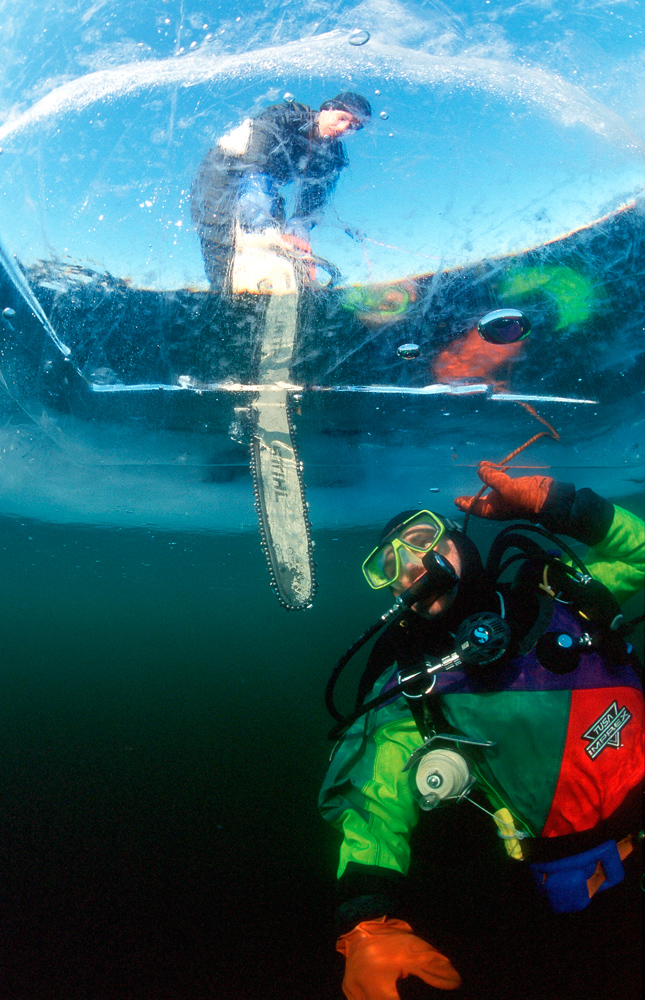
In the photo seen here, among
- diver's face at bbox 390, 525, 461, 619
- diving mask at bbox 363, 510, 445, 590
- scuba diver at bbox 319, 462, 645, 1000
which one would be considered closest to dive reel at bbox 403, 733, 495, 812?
scuba diver at bbox 319, 462, 645, 1000

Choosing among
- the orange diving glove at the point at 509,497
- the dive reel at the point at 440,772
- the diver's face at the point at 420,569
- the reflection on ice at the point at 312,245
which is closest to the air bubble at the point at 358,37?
the reflection on ice at the point at 312,245

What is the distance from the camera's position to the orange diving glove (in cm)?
263

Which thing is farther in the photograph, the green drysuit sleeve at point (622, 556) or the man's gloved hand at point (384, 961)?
the green drysuit sleeve at point (622, 556)

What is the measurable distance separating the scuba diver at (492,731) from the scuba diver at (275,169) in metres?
2.60

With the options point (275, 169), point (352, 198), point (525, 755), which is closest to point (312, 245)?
point (352, 198)

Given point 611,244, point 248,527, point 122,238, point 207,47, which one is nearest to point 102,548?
point 248,527

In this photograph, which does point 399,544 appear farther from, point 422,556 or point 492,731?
point 492,731

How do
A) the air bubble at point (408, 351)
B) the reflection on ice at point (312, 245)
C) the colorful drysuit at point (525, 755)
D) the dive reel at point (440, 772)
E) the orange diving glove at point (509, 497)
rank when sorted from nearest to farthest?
the dive reel at point (440, 772), the colorful drysuit at point (525, 755), the orange diving glove at point (509, 497), the reflection on ice at point (312, 245), the air bubble at point (408, 351)

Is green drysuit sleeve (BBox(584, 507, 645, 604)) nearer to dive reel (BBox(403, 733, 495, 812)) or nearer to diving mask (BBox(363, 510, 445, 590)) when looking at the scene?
diving mask (BBox(363, 510, 445, 590))

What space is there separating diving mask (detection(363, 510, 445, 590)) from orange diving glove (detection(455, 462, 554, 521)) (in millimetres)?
283

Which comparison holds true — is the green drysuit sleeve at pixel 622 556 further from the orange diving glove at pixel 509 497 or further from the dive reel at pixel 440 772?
the dive reel at pixel 440 772

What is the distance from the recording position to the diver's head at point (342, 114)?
2.94 metres

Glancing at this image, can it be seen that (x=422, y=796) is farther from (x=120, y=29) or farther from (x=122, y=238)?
(x=120, y=29)

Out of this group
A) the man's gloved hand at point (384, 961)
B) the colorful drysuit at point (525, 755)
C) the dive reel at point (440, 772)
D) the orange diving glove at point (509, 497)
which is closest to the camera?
the man's gloved hand at point (384, 961)
